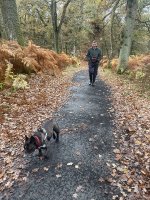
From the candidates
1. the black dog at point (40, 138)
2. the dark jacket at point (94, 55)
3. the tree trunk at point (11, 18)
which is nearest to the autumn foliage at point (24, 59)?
the tree trunk at point (11, 18)

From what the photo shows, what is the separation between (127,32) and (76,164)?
41.7ft

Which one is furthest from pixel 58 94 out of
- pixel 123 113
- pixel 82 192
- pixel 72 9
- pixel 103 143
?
pixel 72 9

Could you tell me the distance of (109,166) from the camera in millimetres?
5750

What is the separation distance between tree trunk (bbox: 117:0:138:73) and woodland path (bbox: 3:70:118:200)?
889 centimetres

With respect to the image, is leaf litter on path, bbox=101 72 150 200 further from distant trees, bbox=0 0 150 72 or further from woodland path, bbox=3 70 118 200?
distant trees, bbox=0 0 150 72

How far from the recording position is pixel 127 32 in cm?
1656

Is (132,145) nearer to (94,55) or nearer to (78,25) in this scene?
(94,55)

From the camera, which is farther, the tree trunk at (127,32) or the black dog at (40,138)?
the tree trunk at (127,32)

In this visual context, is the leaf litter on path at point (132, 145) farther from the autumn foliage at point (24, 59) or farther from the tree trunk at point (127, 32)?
the tree trunk at point (127, 32)

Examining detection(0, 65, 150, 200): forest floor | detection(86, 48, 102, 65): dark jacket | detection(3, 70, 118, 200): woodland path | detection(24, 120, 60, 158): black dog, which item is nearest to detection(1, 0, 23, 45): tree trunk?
detection(86, 48, 102, 65): dark jacket

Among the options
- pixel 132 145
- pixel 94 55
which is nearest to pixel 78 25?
pixel 94 55

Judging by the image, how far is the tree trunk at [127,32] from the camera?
16.1 metres

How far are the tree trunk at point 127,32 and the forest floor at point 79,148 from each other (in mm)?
6376

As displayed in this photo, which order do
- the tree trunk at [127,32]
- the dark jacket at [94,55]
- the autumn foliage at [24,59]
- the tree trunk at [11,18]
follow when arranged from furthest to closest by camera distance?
the tree trunk at [127,32] < the tree trunk at [11,18] < the dark jacket at [94,55] < the autumn foliage at [24,59]
